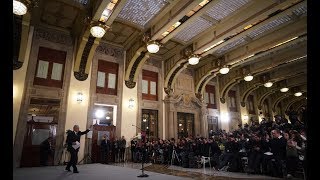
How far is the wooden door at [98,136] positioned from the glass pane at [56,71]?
11.4 feet

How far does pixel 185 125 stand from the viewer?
15773mm

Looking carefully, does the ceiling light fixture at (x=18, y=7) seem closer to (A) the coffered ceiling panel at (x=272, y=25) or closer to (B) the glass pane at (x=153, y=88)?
(B) the glass pane at (x=153, y=88)

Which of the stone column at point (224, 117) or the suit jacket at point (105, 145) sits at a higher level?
the stone column at point (224, 117)

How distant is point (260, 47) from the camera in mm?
13289

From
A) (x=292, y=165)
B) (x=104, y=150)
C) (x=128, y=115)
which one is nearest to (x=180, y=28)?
(x=128, y=115)

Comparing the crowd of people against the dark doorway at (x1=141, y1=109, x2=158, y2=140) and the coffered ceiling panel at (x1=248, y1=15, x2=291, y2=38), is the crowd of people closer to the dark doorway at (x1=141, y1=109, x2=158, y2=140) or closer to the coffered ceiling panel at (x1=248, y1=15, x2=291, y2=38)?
the dark doorway at (x1=141, y1=109, x2=158, y2=140)

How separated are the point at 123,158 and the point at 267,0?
11.2 metres

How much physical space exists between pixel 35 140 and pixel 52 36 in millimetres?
5804

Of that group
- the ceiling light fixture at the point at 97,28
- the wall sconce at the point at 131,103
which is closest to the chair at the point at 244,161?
the wall sconce at the point at 131,103

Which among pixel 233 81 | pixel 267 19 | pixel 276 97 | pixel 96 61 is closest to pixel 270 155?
pixel 267 19

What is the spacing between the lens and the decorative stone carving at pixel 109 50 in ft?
44.0

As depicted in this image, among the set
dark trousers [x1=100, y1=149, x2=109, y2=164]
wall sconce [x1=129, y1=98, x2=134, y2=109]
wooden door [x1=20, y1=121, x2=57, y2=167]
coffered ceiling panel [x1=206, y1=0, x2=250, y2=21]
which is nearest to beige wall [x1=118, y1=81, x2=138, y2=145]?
wall sconce [x1=129, y1=98, x2=134, y2=109]
